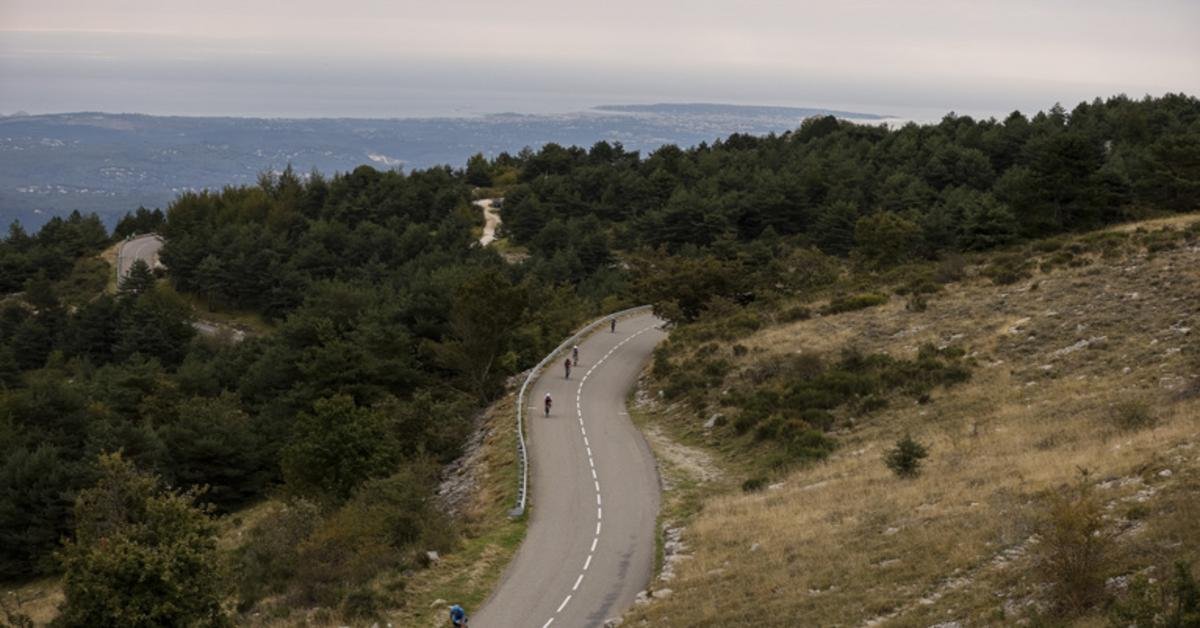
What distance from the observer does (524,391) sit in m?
39.9

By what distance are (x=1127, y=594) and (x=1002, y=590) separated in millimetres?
1853

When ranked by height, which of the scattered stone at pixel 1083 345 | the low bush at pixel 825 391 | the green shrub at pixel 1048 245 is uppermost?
the green shrub at pixel 1048 245

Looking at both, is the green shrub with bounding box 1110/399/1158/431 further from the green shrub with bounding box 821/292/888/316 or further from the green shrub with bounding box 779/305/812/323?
the green shrub with bounding box 779/305/812/323

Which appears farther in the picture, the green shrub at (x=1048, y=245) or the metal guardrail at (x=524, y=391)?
the green shrub at (x=1048, y=245)

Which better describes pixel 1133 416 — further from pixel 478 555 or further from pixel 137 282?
pixel 137 282

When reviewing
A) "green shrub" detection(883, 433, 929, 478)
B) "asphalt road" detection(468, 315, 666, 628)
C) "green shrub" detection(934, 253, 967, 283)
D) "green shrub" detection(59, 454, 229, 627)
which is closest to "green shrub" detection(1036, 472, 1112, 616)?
"asphalt road" detection(468, 315, 666, 628)

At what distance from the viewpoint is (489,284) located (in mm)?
40781

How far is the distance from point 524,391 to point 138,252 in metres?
81.6

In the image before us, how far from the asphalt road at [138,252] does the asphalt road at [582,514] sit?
71.0 metres

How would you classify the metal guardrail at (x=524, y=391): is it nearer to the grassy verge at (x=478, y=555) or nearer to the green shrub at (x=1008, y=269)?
the grassy verge at (x=478, y=555)

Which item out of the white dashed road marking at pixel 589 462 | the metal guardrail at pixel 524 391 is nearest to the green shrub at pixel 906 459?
the white dashed road marking at pixel 589 462

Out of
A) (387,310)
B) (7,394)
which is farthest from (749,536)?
(7,394)

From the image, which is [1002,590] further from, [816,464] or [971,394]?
[971,394]

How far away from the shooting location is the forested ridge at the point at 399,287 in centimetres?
2998
